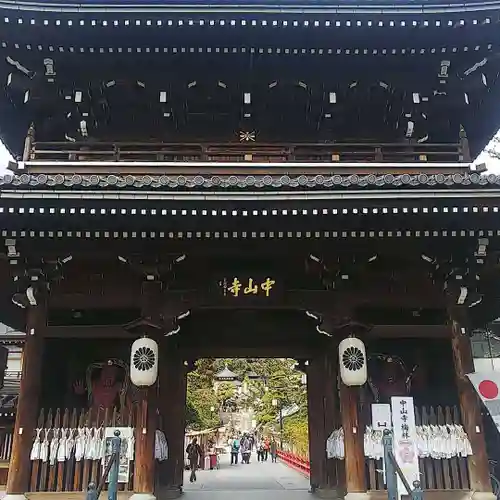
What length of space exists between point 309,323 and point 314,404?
6.53 ft

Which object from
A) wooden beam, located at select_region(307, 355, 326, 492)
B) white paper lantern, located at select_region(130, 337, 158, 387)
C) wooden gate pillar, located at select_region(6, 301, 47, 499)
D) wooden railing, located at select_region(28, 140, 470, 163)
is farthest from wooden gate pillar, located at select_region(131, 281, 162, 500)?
wooden beam, located at select_region(307, 355, 326, 492)

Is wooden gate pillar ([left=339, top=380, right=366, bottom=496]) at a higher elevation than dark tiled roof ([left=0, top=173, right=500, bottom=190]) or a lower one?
lower

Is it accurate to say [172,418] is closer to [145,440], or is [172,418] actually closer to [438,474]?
[145,440]

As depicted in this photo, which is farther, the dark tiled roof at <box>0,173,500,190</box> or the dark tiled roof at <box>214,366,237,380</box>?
the dark tiled roof at <box>214,366,237,380</box>

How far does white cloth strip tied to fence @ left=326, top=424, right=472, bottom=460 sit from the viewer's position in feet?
24.8

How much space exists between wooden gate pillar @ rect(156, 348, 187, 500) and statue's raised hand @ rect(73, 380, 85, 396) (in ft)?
4.61

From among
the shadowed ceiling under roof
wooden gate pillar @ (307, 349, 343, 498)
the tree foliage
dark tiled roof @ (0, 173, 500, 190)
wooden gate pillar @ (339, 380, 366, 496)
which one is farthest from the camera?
the tree foliage

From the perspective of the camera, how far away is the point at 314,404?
1143 cm

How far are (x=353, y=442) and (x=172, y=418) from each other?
426cm

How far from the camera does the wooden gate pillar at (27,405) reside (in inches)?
288

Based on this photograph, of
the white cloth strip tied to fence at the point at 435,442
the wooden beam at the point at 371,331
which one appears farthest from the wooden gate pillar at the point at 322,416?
the white cloth strip tied to fence at the point at 435,442

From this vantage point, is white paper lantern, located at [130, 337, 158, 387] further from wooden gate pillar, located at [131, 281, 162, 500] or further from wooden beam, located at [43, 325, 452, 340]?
wooden beam, located at [43, 325, 452, 340]

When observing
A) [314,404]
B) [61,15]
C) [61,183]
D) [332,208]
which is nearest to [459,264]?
[332,208]

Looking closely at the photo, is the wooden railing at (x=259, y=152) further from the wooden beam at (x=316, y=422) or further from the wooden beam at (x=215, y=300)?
the wooden beam at (x=316, y=422)
